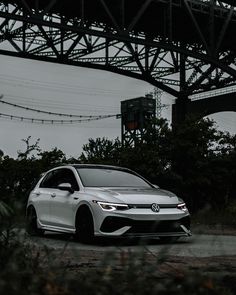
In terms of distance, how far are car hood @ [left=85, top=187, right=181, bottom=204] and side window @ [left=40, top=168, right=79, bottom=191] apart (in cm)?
96

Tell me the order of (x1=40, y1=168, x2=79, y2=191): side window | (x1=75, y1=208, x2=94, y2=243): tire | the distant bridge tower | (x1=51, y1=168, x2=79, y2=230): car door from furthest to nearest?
1. the distant bridge tower
2. (x1=40, y1=168, x2=79, y2=191): side window
3. (x1=51, y1=168, x2=79, y2=230): car door
4. (x1=75, y1=208, x2=94, y2=243): tire

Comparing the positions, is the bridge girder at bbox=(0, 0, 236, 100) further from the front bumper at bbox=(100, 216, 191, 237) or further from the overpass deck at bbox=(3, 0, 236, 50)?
the front bumper at bbox=(100, 216, 191, 237)

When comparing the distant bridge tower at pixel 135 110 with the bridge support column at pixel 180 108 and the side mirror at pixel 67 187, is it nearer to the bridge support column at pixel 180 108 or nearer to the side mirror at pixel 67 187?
the bridge support column at pixel 180 108

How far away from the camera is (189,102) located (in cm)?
3281

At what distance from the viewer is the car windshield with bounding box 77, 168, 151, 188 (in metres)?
11.3

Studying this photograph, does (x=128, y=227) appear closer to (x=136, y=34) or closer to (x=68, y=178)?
(x=68, y=178)

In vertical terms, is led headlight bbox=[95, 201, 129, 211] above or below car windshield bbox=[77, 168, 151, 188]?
below

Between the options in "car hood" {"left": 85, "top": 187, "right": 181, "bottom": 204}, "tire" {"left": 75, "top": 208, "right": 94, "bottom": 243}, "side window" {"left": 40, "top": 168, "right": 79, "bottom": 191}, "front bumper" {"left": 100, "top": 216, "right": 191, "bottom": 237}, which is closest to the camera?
"front bumper" {"left": 100, "top": 216, "right": 191, "bottom": 237}

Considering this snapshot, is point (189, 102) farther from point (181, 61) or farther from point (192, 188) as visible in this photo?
point (192, 188)

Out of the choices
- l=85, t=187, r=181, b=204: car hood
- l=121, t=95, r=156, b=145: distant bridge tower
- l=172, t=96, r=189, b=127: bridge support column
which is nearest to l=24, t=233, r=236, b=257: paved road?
l=85, t=187, r=181, b=204: car hood

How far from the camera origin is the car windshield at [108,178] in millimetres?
11282

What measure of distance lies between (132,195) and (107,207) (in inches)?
19.1

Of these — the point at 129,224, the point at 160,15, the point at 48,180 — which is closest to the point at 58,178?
the point at 48,180

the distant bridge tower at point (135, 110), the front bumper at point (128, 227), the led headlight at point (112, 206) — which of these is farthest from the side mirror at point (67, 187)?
the distant bridge tower at point (135, 110)
